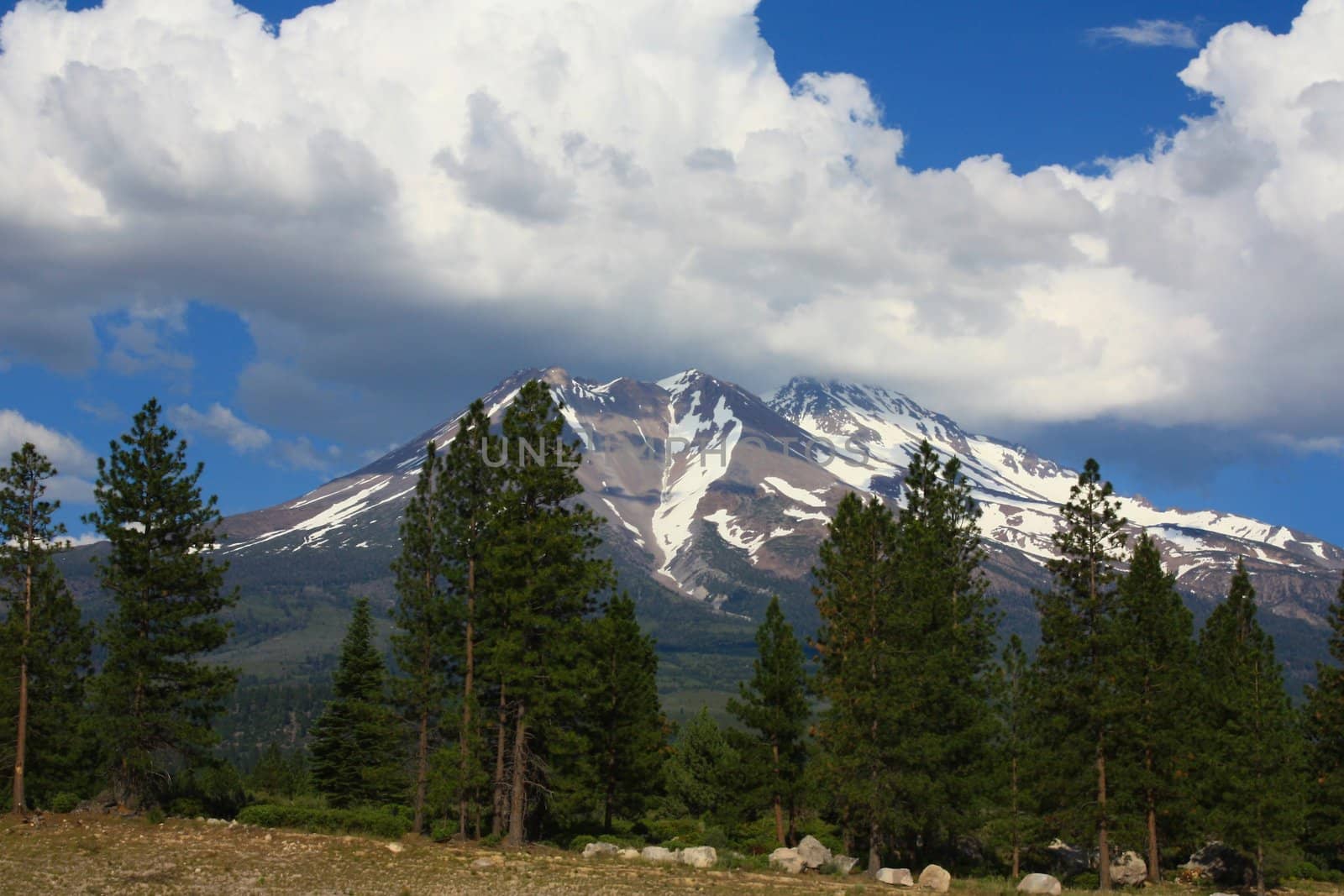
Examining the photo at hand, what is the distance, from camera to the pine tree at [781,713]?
2189 inches

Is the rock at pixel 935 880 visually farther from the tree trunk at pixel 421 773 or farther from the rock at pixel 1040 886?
the tree trunk at pixel 421 773

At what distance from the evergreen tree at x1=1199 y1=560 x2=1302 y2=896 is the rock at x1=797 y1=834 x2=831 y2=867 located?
1757 cm

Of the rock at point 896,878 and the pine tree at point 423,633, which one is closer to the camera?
the rock at point 896,878

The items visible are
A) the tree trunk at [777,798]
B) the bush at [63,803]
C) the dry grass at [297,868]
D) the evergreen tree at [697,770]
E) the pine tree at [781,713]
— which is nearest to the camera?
the dry grass at [297,868]

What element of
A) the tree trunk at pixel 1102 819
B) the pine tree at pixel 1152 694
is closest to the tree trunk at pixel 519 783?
the tree trunk at pixel 1102 819

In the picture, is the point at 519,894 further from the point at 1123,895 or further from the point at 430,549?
the point at 1123,895

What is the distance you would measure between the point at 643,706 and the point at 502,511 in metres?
18.2

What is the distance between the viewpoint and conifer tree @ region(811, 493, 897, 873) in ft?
156

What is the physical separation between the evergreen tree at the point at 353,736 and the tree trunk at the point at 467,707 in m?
17.7

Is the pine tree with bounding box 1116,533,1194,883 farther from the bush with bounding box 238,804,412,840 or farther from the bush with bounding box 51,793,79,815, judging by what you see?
the bush with bounding box 51,793,79,815

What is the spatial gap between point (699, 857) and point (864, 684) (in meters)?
10.5

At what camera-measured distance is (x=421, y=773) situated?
48250 millimetres

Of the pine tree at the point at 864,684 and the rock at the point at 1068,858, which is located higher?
the pine tree at the point at 864,684

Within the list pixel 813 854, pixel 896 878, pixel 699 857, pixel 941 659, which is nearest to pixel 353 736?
pixel 699 857
